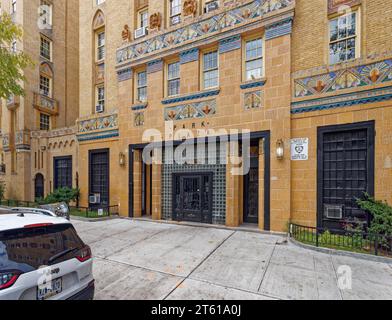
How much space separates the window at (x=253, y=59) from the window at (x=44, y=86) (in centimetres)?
1842

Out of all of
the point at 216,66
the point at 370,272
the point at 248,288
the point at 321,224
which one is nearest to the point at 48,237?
the point at 248,288

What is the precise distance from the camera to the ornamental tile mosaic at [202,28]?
9234 millimetres

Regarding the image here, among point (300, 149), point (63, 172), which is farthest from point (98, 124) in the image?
point (300, 149)

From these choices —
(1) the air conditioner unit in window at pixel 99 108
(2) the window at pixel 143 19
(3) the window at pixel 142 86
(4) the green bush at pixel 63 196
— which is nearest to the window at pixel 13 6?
(1) the air conditioner unit in window at pixel 99 108

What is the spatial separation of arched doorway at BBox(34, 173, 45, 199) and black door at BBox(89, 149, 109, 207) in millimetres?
6460

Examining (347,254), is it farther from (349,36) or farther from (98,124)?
(98,124)

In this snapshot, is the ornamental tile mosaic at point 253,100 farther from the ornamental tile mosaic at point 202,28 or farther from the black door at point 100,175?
the black door at point 100,175

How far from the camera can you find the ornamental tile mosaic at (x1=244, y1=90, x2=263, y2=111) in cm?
935

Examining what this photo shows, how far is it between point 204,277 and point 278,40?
9.27m

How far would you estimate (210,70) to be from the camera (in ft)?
35.2

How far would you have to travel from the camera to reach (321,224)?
8.31m

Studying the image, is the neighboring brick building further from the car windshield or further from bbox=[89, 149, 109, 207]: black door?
the car windshield

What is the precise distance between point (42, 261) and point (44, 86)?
72.1 ft

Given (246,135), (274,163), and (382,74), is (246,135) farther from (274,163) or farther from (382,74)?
(382,74)
